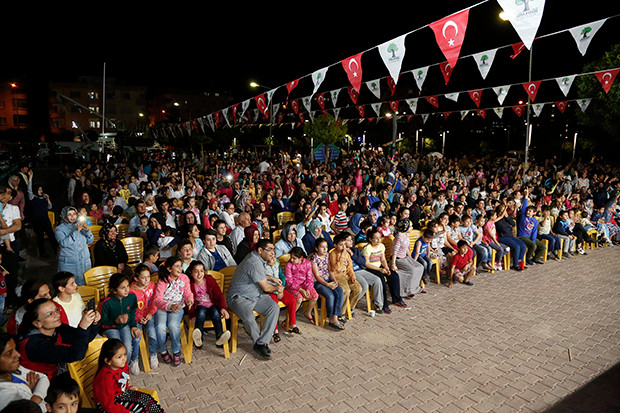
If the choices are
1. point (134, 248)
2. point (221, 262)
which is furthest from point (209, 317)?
point (134, 248)

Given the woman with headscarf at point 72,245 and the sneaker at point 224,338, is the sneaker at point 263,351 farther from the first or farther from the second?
the woman with headscarf at point 72,245

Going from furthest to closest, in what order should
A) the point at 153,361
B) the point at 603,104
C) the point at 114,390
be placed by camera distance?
the point at 603,104
the point at 153,361
the point at 114,390

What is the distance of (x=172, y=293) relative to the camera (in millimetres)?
4668

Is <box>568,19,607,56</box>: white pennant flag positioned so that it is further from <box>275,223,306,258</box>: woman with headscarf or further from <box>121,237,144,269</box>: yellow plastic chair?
<box>121,237,144,269</box>: yellow plastic chair

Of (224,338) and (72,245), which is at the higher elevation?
(72,245)

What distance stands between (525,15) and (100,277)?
6.56 meters

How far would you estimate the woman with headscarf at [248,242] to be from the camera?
6.47 m

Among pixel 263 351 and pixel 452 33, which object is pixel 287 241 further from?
pixel 452 33

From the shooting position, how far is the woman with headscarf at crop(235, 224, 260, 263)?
647 cm

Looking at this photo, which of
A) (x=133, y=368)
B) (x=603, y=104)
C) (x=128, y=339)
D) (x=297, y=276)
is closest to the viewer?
(x=128, y=339)

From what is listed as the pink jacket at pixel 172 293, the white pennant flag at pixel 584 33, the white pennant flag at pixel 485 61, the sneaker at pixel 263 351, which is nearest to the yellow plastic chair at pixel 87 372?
the pink jacket at pixel 172 293

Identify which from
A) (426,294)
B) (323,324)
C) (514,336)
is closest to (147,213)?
(323,324)

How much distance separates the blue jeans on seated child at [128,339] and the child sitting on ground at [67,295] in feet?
1.16

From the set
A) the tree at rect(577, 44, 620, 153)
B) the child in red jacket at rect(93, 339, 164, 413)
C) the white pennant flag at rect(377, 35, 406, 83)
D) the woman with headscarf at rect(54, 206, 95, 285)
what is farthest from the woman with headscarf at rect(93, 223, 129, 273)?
the tree at rect(577, 44, 620, 153)
